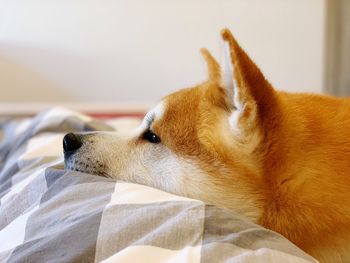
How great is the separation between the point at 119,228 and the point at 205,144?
230 millimetres

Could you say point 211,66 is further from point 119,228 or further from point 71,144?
point 119,228

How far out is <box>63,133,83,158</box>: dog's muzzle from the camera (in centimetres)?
104

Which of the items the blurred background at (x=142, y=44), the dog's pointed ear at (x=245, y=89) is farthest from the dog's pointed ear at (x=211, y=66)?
the blurred background at (x=142, y=44)

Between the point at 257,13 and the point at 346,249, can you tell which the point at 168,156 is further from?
the point at 257,13

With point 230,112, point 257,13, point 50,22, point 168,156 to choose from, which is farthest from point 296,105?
point 50,22

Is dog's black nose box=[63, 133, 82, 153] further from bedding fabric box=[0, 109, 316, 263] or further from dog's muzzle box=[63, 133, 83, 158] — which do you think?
bedding fabric box=[0, 109, 316, 263]

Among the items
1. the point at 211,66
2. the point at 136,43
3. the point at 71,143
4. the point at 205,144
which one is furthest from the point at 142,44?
the point at 205,144

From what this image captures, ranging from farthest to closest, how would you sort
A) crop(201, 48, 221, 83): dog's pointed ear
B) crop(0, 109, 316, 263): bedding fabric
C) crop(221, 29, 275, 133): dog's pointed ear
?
1. crop(201, 48, 221, 83): dog's pointed ear
2. crop(221, 29, 275, 133): dog's pointed ear
3. crop(0, 109, 316, 263): bedding fabric

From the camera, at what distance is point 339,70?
8.32ft

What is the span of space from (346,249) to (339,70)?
73.6 inches

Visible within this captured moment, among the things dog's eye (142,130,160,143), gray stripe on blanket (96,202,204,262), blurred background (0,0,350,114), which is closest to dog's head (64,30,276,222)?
dog's eye (142,130,160,143)

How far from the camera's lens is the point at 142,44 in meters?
2.42

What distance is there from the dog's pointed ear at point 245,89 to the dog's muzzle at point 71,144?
0.33 metres

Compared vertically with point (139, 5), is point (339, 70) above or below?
below
